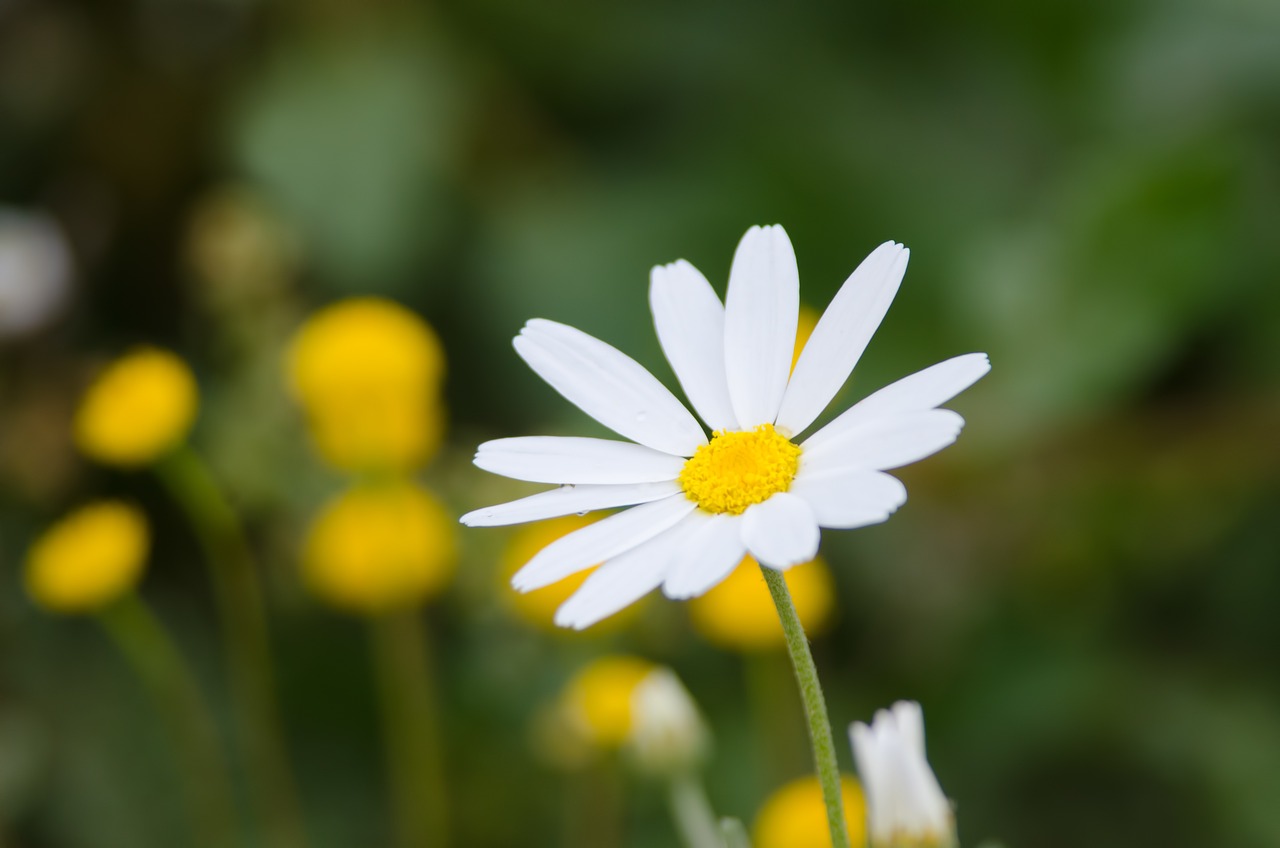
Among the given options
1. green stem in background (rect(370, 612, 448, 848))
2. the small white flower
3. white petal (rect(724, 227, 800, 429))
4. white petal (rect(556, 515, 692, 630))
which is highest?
green stem in background (rect(370, 612, 448, 848))

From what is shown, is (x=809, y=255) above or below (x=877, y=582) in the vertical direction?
above

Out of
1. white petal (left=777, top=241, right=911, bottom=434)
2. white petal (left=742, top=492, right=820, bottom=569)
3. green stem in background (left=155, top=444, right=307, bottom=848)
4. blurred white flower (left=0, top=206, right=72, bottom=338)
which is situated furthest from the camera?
blurred white flower (left=0, top=206, right=72, bottom=338)

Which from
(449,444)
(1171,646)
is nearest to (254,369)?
(449,444)

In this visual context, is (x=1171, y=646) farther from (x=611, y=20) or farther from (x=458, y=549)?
(x=611, y=20)

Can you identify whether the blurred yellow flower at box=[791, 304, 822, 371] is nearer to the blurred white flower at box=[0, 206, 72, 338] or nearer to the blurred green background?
the blurred green background

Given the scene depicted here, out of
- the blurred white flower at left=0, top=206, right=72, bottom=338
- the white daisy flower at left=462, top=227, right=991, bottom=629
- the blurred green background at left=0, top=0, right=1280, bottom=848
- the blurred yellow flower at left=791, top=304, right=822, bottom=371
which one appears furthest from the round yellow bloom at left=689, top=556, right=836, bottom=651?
the blurred white flower at left=0, top=206, right=72, bottom=338

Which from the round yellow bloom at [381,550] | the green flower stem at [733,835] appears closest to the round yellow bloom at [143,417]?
the round yellow bloom at [381,550]

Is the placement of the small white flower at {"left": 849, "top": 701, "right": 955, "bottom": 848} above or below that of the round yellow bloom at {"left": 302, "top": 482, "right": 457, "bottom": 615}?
below

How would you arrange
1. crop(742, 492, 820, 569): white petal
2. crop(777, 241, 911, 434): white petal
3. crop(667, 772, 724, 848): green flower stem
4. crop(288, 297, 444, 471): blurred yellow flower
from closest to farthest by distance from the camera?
crop(742, 492, 820, 569): white petal
crop(777, 241, 911, 434): white petal
crop(667, 772, 724, 848): green flower stem
crop(288, 297, 444, 471): blurred yellow flower
